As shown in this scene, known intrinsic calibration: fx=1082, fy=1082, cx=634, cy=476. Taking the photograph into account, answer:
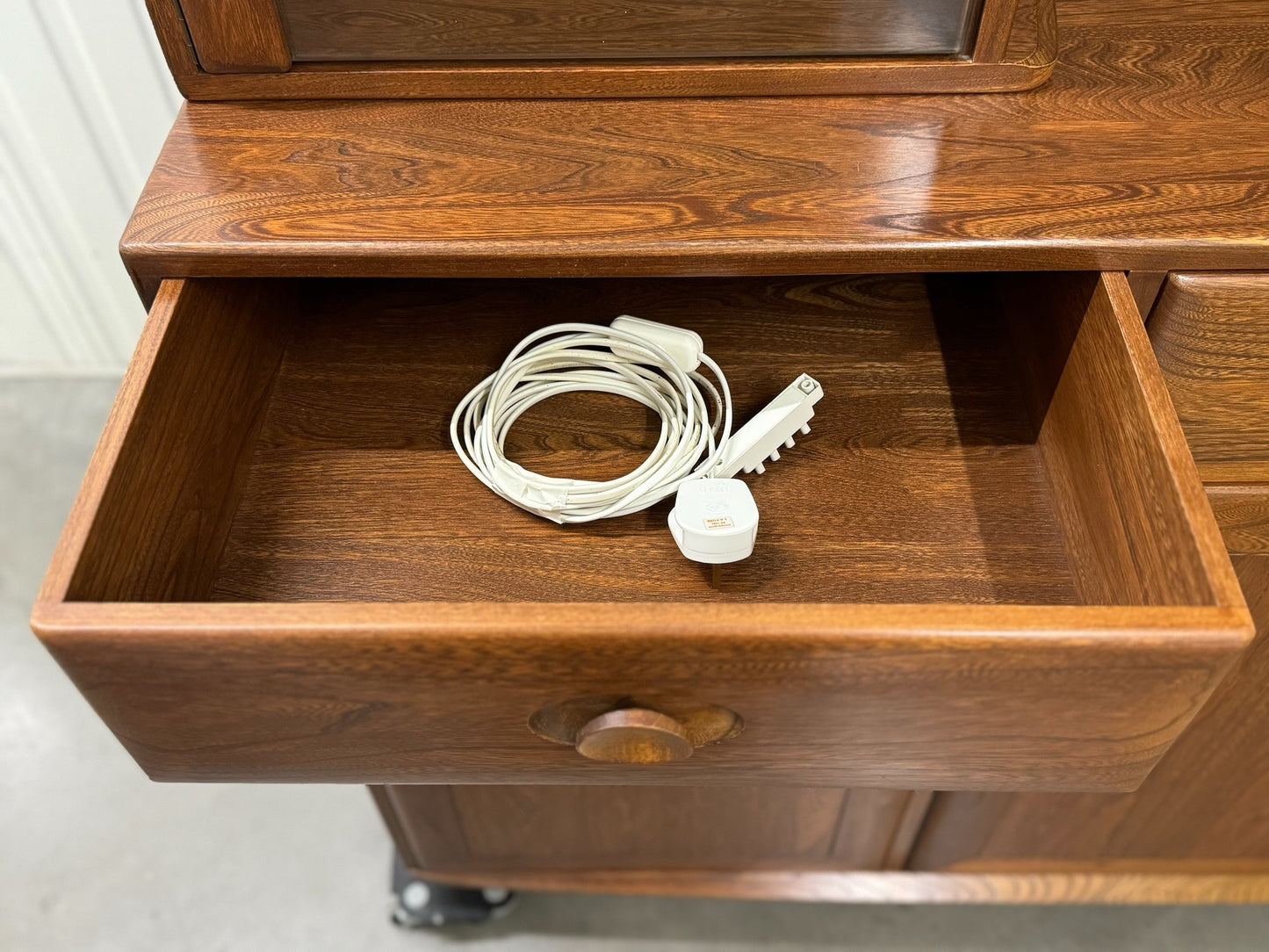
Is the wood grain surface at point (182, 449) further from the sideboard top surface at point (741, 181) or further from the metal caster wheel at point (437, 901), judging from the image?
the metal caster wheel at point (437, 901)

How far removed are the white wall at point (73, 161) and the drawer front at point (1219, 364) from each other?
35.1 inches

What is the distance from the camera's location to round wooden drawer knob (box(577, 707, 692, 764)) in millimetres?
458

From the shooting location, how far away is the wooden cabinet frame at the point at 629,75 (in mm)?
592

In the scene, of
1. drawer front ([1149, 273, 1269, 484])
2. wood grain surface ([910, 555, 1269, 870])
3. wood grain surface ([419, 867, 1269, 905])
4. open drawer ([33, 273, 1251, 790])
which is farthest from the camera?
wood grain surface ([419, 867, 1269, 905])

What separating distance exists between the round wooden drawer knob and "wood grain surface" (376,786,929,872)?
328 mm

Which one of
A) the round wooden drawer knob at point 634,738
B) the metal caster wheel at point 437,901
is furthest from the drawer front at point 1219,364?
the metal caster wheel at point 437,901

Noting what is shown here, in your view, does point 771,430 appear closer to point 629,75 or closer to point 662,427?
point 662,427

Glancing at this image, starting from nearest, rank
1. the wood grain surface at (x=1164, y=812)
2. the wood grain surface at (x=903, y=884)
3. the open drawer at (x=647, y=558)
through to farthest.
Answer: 1. the open drawer at (x=647, y=558)
2. the wood grain surface at (x=1164, y=812)
3. the wood grain surface at (x=903, y=884)

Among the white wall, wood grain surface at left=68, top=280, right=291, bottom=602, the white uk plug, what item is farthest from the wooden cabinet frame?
the white wall

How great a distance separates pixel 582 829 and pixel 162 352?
0.53m

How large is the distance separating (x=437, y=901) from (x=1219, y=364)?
0.77 meters

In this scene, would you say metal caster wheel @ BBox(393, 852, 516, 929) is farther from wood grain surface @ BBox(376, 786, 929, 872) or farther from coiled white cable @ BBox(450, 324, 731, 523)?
coiled white cable @ BBox(450, 324, 731, 523)

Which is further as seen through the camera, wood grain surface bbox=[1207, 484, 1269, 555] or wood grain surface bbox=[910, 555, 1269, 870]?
wood grain surface bbox=[910, 555, 1269, 870]

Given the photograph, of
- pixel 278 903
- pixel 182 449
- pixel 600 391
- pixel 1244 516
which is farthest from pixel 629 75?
pixel 278 903
